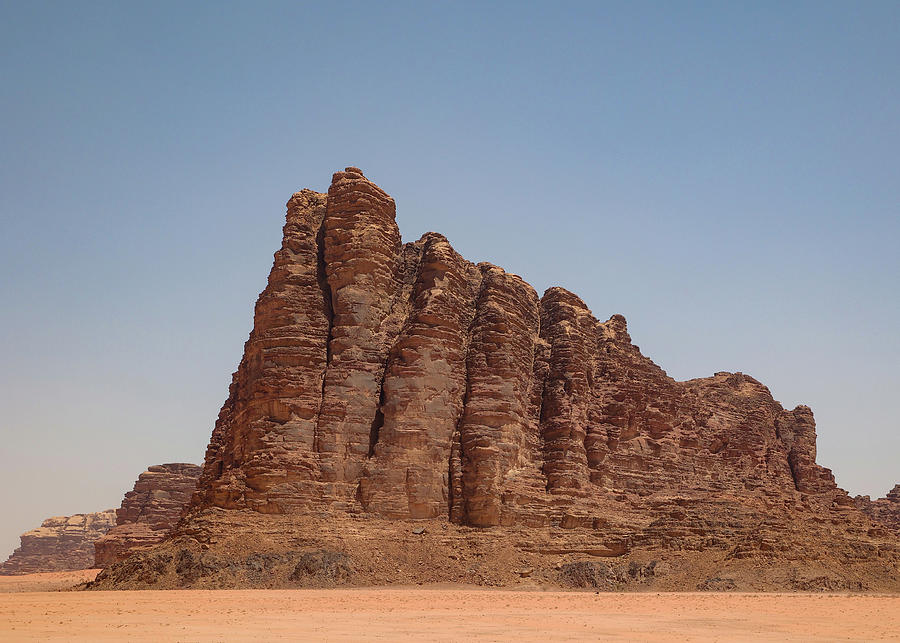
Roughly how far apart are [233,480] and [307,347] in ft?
25.0

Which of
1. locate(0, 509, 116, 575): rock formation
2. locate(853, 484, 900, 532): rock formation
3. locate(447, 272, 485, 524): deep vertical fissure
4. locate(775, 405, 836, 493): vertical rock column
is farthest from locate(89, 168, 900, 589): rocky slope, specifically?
locate(0, 509, 116, 575): rock formation

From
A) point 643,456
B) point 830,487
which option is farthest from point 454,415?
point 830,487

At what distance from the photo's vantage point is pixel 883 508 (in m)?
86.3

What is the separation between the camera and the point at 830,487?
68.4 meters

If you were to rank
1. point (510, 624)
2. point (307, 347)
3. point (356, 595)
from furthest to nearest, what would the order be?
point (307, 347)
point (356, 595)
point (510, 624)

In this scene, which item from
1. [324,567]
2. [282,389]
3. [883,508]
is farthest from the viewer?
[883,508]

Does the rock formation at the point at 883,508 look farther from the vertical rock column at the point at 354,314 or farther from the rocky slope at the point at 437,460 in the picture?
the vertical rock column at the point at 354,314

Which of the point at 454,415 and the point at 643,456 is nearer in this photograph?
the point at 454,415

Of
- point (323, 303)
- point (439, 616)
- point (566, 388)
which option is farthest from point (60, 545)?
point (439, 616)

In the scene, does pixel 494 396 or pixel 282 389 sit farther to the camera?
pixel 494 396

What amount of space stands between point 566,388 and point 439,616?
29214 mm

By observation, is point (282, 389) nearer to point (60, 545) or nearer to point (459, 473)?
point (459, 473)

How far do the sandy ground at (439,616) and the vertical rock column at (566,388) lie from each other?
1311 cm

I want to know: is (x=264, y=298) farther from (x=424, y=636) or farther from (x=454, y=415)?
(x=424, y=636)
